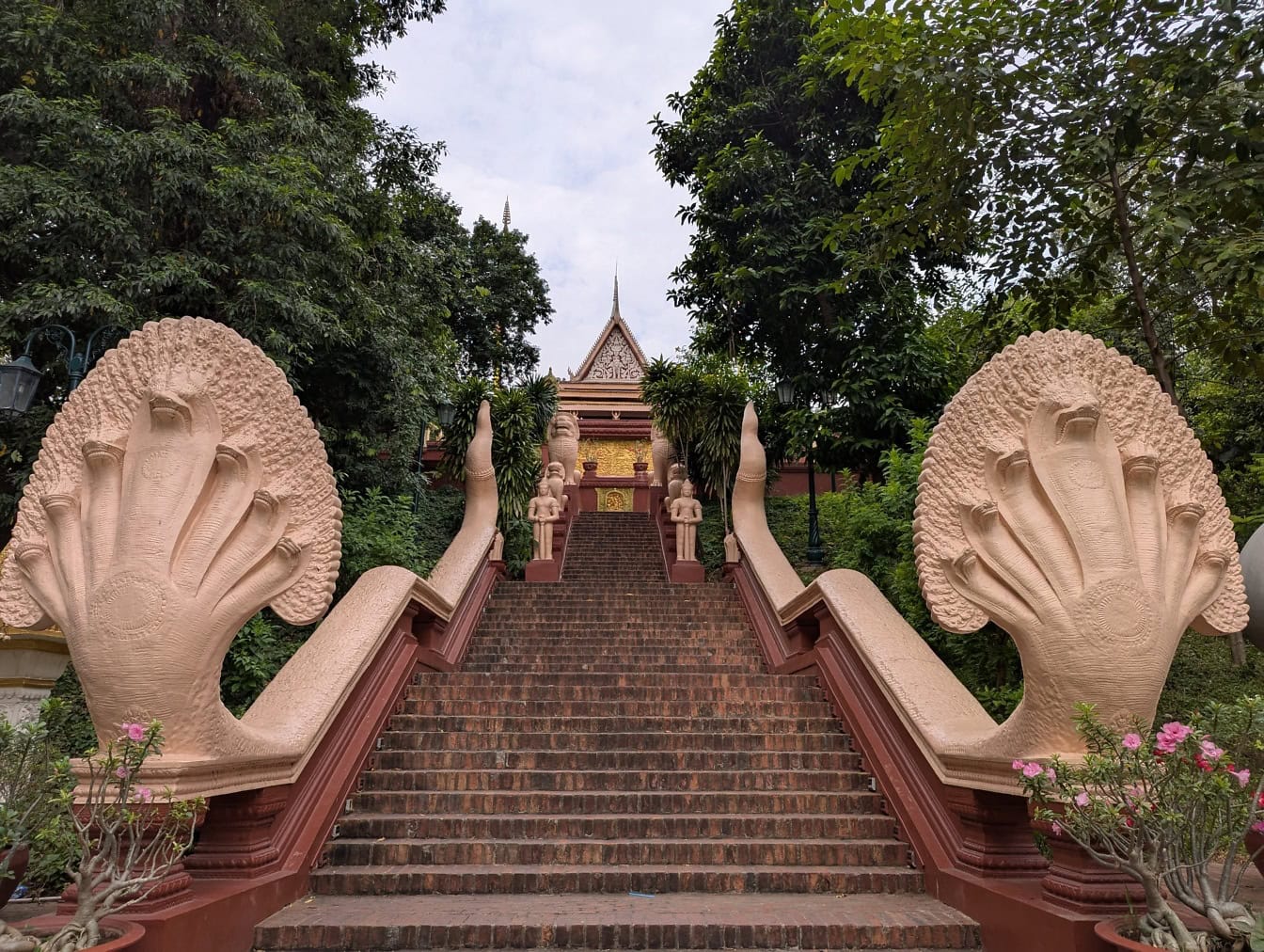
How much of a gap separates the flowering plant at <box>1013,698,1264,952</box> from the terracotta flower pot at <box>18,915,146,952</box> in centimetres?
298

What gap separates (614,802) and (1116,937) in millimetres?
2679

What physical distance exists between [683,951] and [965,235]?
225 inches

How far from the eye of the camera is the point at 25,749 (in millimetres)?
3117

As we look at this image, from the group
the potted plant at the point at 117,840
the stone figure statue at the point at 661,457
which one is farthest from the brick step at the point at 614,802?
the stone figure statue at the point at 661,457

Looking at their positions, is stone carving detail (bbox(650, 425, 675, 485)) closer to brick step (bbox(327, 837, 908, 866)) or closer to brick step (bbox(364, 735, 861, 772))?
brick step (bbox(364, 735, 861, 772))

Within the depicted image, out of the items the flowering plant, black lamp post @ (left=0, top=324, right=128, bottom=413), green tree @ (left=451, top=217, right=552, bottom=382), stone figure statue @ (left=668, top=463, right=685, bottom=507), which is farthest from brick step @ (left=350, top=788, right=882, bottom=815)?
green tree @ (left=451, top=217, right=552, bottom=382)

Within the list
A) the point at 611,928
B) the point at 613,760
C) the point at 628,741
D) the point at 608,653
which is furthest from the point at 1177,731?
the point at 608,653

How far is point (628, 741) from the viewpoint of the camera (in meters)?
5.36

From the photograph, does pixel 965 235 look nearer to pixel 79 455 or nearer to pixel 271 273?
pixel 271 273

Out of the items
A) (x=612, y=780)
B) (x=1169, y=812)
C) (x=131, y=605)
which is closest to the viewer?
(x=1169, y=812)

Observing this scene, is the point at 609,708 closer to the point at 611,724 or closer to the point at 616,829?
the point at 611,724

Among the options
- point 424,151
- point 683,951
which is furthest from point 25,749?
point 424,151

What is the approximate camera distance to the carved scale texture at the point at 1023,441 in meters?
3.30

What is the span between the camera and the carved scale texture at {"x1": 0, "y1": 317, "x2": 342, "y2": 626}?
3309 mm
